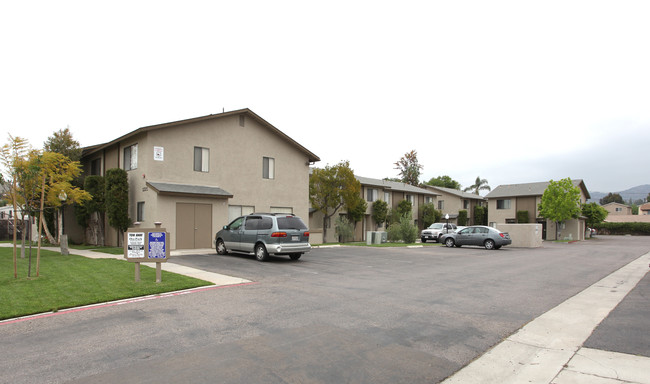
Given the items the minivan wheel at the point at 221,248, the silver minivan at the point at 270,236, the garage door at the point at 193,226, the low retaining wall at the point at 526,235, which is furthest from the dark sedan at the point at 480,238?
the minivan wheel at the point at 221,248

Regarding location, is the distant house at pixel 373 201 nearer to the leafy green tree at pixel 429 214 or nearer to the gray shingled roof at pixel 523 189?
the leafy green tree at pixel 429 214

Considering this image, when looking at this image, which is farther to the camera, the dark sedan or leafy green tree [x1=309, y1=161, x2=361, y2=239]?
leafy green tree [x1=309, y1=161, x2=361, y2=239]

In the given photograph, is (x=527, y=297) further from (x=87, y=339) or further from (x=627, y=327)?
(x=87, y=339)

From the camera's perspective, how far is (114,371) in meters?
4.68

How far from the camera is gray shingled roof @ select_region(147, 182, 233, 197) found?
62.4 ft

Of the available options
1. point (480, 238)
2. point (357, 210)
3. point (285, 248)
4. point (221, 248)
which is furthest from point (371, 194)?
point (285, 248)

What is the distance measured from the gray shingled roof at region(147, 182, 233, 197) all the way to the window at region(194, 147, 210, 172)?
0.98 metres

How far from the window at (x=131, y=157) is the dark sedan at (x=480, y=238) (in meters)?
20.4

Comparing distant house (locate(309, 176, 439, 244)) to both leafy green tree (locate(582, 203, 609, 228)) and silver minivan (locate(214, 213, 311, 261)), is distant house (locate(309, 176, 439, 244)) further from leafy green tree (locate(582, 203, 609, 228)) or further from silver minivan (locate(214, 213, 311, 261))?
leafy green tree (locate(582, 203, 609, 228))

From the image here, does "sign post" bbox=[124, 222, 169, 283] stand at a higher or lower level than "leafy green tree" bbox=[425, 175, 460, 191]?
lower

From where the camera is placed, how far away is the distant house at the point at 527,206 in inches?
1875

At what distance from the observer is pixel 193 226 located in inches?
803

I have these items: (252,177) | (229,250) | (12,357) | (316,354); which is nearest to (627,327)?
(316,354)

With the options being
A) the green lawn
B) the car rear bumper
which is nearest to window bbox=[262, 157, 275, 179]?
the car rear bumper
